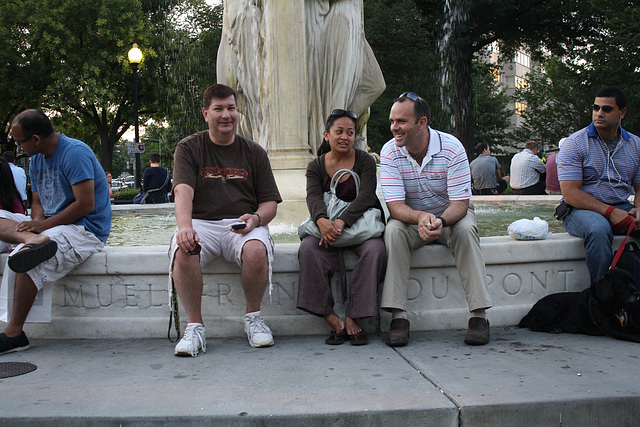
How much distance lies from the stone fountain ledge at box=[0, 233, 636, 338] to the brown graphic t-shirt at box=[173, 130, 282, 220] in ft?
1.31

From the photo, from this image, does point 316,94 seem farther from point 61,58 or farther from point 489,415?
point 61,58

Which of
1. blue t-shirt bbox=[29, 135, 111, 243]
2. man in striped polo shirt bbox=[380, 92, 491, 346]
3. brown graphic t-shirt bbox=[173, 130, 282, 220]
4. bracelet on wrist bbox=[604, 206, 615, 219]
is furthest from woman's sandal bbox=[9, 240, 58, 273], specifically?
bracelet on wrist bbox=[604, 206, 615, 219]

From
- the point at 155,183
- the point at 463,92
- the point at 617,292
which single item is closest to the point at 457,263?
Result: the point at 617,292

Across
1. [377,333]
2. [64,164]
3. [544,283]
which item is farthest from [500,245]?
[64,164]

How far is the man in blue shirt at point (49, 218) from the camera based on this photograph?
4.52 m

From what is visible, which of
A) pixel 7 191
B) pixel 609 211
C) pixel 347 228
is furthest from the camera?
pixel 7 191

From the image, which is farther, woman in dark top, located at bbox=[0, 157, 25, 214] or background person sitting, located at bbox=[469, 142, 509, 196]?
background person sitting, located at bbox=[469, 142, 509, 196]

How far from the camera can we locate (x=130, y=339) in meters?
4.81

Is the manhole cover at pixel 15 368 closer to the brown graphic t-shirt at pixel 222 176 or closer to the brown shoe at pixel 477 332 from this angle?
the brown graphic t-shirt at pixel 222 176

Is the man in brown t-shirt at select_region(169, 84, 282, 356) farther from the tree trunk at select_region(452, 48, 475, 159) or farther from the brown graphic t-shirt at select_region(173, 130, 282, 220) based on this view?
the tree trunk at select_region(452, 48, 475, 159)

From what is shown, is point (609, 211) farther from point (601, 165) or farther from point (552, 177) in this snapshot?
point (552, 177)

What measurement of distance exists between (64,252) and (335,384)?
2.28 meters

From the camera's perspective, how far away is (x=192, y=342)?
14.1 ft

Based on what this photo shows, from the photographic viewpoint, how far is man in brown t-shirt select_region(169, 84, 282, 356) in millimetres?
4387
